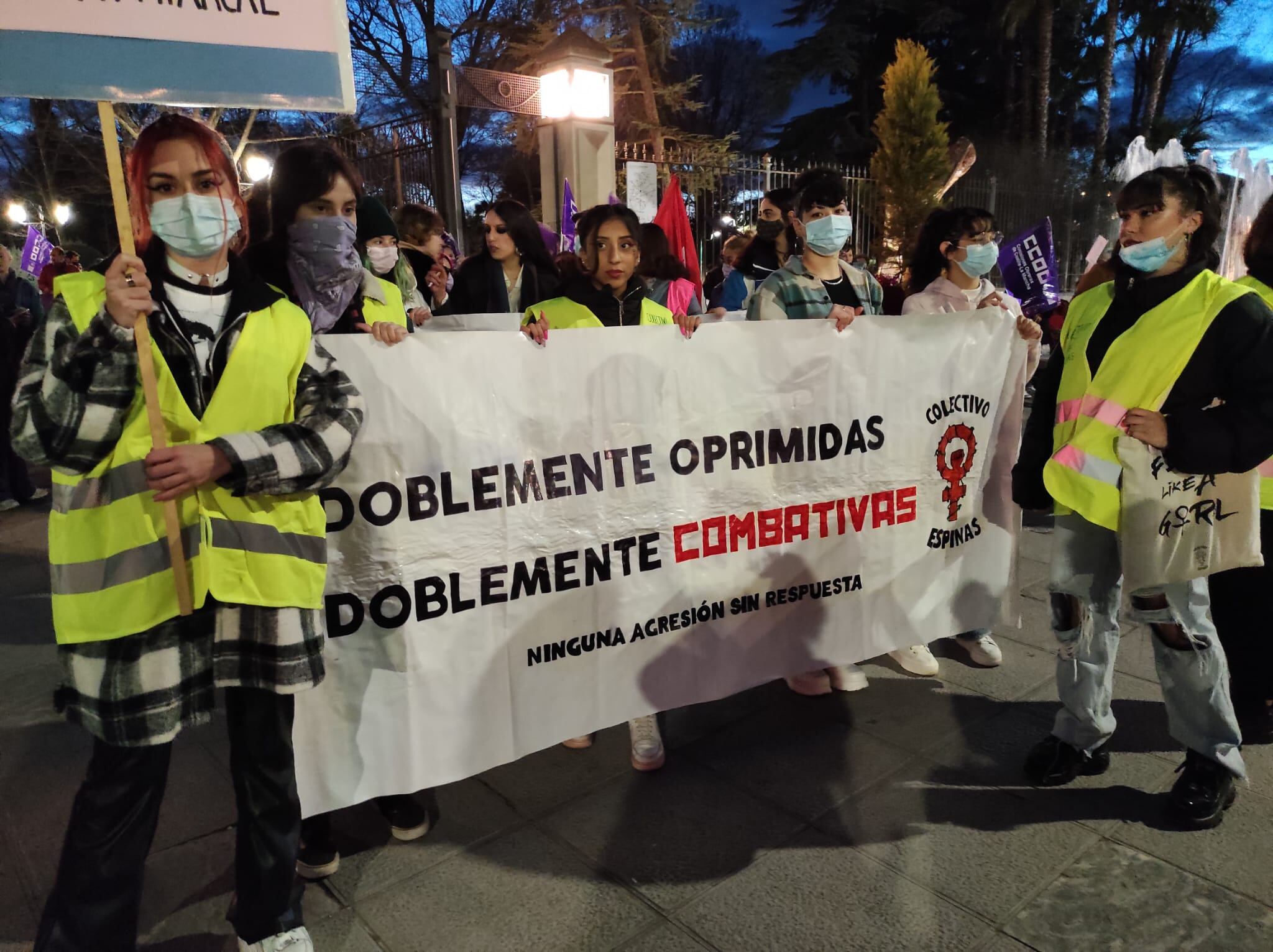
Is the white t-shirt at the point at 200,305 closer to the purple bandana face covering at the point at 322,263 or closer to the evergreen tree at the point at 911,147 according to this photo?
the purple bandana face covering at the point at 322,263

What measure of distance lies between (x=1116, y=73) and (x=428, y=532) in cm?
4407

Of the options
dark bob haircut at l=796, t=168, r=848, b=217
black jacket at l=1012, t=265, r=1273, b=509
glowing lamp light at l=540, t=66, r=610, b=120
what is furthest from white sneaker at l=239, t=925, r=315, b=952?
glowing lamp light at l=540, t=66, r=610, b=120

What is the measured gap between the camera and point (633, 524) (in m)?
2.83

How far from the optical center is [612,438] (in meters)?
2.78

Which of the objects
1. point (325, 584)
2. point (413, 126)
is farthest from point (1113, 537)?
point (413, 126)

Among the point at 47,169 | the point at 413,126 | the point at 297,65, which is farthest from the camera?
the point at 47,169

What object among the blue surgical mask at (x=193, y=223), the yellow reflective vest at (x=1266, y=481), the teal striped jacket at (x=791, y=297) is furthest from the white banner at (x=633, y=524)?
the yellow reflective vest at (x=1266, y=481)

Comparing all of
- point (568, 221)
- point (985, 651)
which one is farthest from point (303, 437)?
point (568, 221)

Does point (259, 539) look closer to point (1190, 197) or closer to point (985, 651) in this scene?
point (1190, 197)

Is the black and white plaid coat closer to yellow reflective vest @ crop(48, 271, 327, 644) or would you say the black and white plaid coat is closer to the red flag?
yellow reflective vest @ crop(48, 271, 327, 644)

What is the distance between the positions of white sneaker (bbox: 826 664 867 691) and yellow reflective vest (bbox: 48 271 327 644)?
86.8 inches

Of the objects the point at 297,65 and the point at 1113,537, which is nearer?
the point at 297,65

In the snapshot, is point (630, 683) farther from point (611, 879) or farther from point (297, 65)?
point (297, 65)

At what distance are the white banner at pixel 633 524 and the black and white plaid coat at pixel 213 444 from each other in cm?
43
